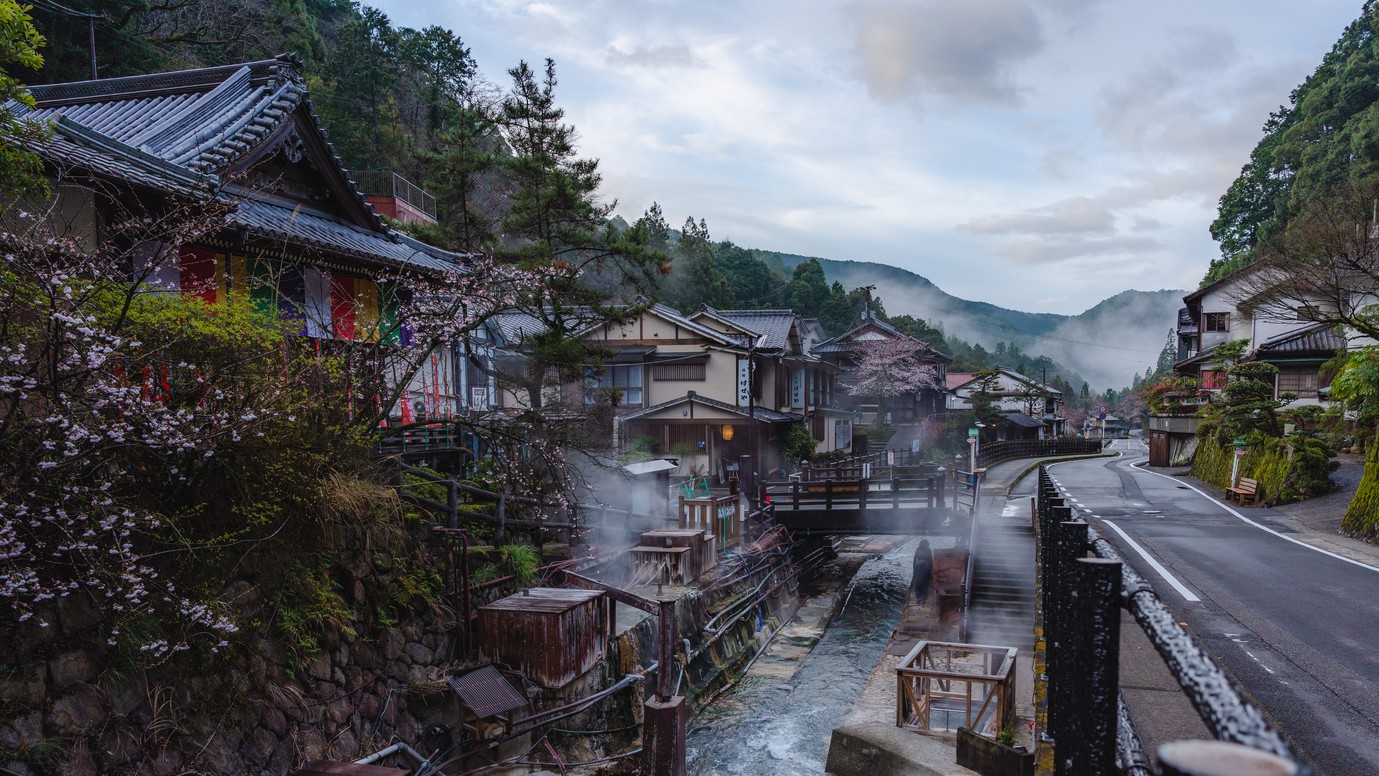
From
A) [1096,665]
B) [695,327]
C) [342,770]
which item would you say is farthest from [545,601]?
[695,327]

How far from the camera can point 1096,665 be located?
1.90 meters

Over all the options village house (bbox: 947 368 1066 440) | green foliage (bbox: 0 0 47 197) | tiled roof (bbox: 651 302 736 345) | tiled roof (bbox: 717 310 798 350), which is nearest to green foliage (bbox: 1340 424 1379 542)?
tiled roof (bbox: 651 302 736 345)

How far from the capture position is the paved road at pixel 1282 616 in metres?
7.21

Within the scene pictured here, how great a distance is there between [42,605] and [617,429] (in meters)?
25.5

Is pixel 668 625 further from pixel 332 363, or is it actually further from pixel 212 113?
pixel 212 113

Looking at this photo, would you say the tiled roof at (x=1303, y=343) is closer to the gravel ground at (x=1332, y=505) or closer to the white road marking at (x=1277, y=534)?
the white road marking at (x=1277, y=534)

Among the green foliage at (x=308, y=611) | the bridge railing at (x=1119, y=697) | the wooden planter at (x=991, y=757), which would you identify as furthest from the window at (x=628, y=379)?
A: the bridge railing at (x=1119, y=697)

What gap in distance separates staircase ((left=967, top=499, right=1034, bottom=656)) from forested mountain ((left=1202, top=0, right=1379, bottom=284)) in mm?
17923

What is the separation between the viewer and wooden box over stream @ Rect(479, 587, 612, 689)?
11.5 meters

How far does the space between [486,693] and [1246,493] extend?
26.1 metres

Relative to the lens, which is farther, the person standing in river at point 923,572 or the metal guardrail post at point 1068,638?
the person standing in river at point 923,572

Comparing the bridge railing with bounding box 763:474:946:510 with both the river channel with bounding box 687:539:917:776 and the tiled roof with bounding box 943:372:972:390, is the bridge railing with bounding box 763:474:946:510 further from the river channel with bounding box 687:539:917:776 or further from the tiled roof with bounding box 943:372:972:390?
the tiled roof with bounding box 943:372:972:390

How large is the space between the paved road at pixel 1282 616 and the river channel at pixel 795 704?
6594 millimetres

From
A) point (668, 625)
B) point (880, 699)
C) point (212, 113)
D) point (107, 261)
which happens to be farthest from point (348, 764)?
point (212, 113)
